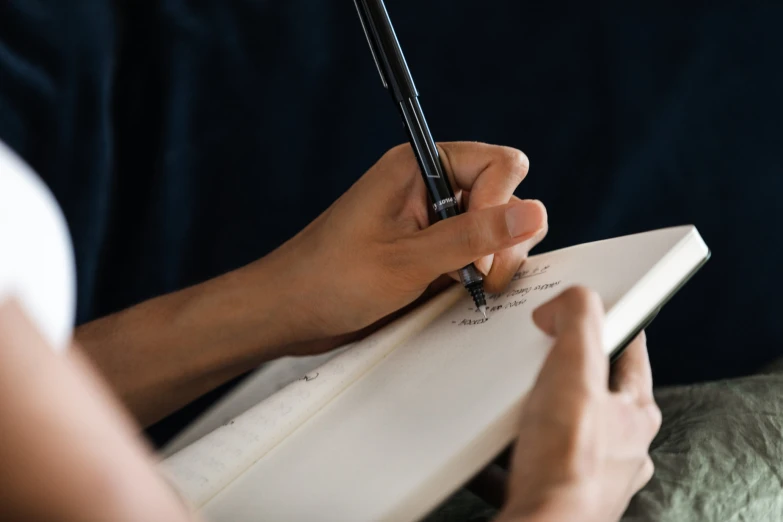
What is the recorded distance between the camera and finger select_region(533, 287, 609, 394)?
367mm

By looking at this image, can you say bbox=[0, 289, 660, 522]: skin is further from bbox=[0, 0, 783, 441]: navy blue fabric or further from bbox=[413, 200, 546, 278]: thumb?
bbox=[0, 0, 783, 441]: navy blue fabric

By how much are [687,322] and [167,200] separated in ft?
1.80

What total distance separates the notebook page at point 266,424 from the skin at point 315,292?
5cm

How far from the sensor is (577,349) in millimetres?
373

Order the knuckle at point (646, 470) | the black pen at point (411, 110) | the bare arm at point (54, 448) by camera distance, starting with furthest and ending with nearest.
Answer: the black pen at point (411, 110) → the knuckle at point (646, 470) → the bare arm at point (54, 448)

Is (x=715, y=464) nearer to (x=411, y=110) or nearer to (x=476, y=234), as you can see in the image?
(x=476, y=234)

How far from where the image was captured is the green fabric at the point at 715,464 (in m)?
0.50

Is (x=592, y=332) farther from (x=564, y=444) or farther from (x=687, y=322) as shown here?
(x=687, y=322)

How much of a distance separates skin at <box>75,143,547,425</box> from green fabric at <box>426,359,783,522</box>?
0.17 metres

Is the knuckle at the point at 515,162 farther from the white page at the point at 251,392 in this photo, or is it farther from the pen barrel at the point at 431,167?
the white page at the point at 251,392

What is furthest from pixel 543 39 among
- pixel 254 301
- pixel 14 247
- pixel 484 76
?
pixel 14 247

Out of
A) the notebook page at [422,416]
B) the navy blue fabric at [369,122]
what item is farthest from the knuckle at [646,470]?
the navy blue fabric at [369,122]

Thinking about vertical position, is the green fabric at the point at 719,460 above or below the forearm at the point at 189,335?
below

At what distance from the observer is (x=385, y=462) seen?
0.44 metres
